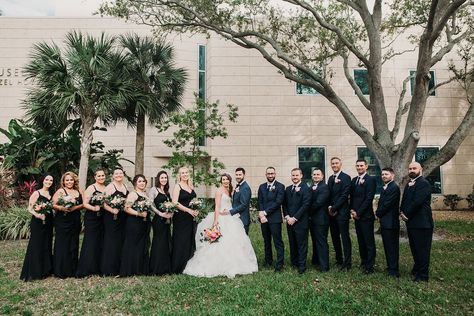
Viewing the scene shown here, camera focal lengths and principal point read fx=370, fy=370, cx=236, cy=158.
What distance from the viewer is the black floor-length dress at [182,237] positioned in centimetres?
700

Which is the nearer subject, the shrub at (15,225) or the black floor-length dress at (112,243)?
the black floor-length dress at (112,243)

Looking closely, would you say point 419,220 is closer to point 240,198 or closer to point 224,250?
point 240,198

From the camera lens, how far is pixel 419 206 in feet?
20.5

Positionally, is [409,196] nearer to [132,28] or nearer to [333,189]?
[333,189]

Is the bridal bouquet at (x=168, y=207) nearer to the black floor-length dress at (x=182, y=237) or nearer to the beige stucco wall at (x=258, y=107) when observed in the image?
the black floor-length dress at (x=182, y=237)

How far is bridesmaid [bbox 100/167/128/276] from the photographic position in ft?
22.3

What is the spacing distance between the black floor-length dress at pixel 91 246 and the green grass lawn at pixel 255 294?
0.68 ft

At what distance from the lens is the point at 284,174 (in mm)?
18484

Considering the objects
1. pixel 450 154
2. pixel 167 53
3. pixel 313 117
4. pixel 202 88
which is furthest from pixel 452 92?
pixel 167 53

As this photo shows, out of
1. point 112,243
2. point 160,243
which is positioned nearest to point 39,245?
point 112,243

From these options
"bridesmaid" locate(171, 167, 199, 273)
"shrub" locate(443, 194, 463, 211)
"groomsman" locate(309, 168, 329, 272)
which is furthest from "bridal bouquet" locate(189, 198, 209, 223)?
"shrub" locate(443, 194, 463, 211)

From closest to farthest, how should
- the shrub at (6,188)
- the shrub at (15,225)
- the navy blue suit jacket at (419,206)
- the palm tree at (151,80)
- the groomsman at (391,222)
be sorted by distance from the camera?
the navy blue suit jacket at (419,206) < the groomsman at (391,222) < the shrub at (15,225) < the shrub at (6,188) < the palm tree at (151,80)

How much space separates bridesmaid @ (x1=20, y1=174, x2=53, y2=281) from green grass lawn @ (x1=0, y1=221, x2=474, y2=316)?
0.21 meters

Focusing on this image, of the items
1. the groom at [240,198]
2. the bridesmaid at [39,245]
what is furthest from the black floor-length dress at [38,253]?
the groom at [240,198]
